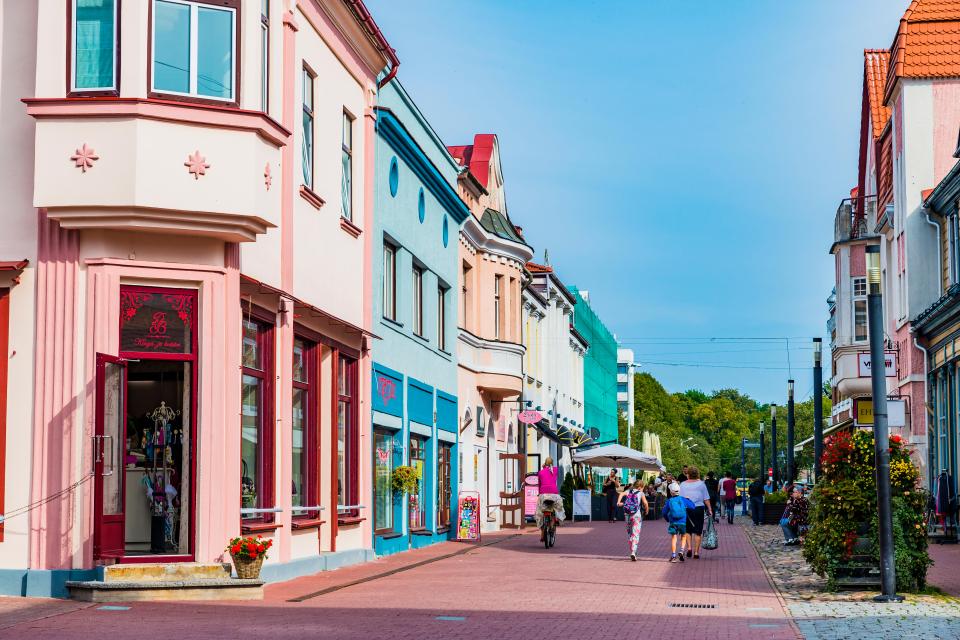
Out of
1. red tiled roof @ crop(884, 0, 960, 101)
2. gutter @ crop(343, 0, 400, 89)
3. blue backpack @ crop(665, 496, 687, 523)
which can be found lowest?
blue backpack @ crop(665, 496, 687, 523)

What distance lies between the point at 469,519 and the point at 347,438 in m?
9.02

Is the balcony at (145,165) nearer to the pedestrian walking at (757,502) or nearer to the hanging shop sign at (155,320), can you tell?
the hanging shop sign at (155,320)

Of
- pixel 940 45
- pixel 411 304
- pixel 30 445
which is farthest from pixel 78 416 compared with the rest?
pixel 940 45

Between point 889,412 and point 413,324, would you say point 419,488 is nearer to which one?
point 413,324

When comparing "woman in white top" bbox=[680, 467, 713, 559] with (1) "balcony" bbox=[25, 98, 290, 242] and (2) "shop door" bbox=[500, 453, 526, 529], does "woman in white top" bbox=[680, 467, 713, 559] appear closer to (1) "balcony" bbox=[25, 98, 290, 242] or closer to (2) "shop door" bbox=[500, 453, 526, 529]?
(2) "shop door" bbox=[500, 453, 526, 529]

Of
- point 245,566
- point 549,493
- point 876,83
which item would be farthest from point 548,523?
point 876,83

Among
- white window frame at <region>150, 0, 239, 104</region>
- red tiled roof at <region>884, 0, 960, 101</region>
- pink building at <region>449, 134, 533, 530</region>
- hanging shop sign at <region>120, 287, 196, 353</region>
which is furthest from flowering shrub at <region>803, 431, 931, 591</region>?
red tiled roof at <region>884, 0, 960, 101</region>

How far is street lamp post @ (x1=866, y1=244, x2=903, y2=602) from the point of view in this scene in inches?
587

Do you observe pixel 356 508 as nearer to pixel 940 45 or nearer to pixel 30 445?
pixel 30 445

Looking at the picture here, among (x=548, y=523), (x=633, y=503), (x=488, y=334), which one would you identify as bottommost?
(x=548, y=523)

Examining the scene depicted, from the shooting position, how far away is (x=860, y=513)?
630 inches

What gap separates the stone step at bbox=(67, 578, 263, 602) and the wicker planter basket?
16 centimetres

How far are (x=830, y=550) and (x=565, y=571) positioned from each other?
18.6 ft

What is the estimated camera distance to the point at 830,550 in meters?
15.9
